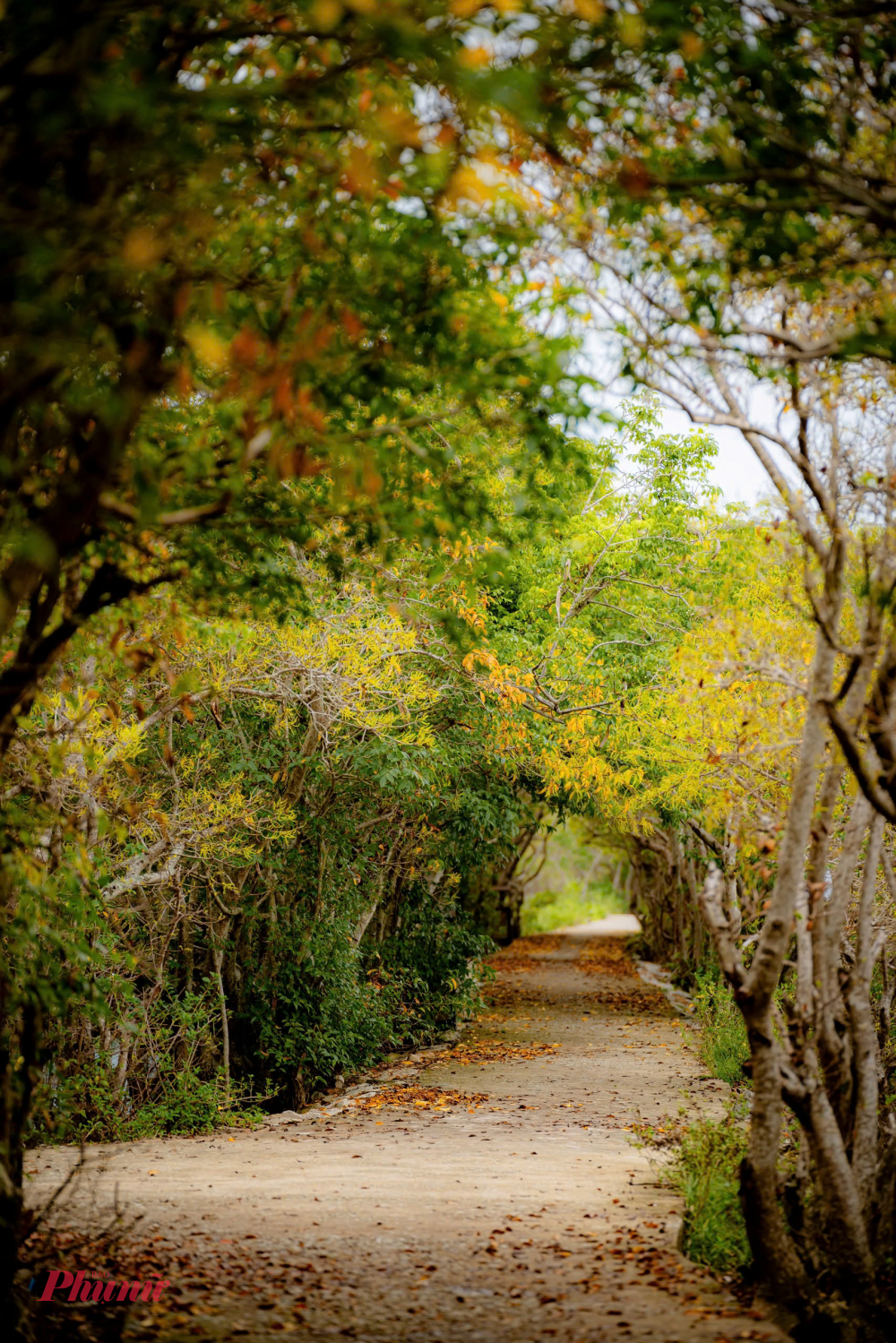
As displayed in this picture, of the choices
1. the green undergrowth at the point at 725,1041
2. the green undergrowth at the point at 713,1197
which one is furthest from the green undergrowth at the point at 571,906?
the green undergrowth at the point at 713,1197

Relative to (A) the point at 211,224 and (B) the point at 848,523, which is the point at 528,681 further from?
(A) the point at 211,224

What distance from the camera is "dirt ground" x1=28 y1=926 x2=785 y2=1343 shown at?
5223 millimetres

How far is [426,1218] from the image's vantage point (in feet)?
23.5

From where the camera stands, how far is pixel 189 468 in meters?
4.85

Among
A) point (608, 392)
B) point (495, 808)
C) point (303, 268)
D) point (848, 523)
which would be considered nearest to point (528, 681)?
point (495, 808)

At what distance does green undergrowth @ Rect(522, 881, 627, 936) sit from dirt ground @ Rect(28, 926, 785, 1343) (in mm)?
37790

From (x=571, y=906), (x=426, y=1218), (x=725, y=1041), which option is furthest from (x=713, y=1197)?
(x=571, y=906)

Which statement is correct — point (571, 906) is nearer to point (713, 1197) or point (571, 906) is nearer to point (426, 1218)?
point (426, 1218)

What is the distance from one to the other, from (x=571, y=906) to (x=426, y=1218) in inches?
2109

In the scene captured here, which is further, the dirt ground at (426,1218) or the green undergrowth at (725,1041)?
the green undergrowth at (725,1041)

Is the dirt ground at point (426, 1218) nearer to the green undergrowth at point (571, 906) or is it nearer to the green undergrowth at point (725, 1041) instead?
the green undergrowth at point (725, 1041)

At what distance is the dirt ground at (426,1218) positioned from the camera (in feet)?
17.1

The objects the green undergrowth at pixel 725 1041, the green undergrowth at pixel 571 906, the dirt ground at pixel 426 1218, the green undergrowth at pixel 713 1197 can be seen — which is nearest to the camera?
the dirt ground at pixel 426 1218

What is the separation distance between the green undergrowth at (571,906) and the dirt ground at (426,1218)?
37.8 meters
